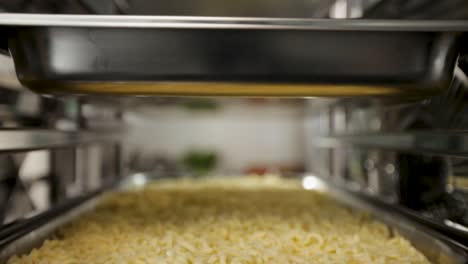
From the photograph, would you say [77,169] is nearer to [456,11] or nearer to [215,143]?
[456,11]

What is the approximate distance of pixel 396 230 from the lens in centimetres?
119

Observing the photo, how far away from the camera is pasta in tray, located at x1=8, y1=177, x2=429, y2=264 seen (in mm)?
921

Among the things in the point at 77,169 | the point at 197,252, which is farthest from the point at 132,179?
the point at 197,252

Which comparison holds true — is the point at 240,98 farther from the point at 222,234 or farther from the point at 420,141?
the point at 420,141

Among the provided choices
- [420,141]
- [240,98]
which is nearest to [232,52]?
[240,98]

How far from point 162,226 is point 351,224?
56 cm

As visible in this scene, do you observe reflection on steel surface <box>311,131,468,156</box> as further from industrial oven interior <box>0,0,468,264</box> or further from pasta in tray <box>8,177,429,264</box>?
pasta in tray <box>8,177,429,264</box>

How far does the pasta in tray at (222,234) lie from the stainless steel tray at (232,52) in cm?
37

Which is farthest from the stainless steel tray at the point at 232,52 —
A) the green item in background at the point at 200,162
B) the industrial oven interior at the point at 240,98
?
the green item in background at the point at 200,162

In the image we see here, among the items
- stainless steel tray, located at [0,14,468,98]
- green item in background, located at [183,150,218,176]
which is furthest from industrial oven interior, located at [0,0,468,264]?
green item in background, located at [183,150,218,176]

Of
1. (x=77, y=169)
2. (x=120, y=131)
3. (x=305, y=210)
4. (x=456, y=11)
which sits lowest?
(x=305, y=210)

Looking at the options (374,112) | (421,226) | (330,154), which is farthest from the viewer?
(330,154)

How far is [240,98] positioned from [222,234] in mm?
427

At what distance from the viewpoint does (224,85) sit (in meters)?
0.84
